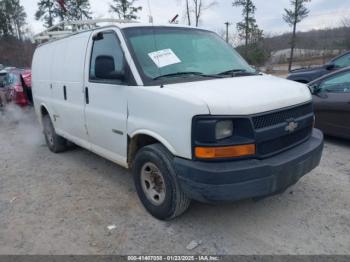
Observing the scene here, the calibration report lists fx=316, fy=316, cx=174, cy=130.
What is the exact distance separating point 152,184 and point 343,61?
7640 millimetres

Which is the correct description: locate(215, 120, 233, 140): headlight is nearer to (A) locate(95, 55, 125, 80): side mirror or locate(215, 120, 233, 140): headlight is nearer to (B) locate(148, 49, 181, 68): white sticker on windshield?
(B) locate(148, 49, 181, 68): white sticker on windshield

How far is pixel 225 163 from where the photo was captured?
2742 millimetres

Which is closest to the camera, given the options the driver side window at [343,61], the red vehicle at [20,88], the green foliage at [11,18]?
the driver side window at [343,61]

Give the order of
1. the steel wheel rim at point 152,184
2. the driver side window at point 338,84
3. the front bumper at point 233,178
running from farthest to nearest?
1. the driver side window at point 338,84
2. the steel wheel rim at point 152,184
3. the front bumper at point 233,178

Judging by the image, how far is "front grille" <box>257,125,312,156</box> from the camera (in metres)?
2.85

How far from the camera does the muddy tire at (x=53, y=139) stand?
585 cm

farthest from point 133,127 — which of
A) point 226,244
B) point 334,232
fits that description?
point 334,232

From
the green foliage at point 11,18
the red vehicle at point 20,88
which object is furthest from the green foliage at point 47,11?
the red vehicle at point 20,88

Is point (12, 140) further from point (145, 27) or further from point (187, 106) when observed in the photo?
point (187, 106)

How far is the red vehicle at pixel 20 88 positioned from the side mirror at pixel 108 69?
732 cm

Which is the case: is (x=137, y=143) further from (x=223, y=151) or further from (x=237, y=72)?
(x=237, y=72)

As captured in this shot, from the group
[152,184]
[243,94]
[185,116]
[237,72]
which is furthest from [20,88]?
[243,94]

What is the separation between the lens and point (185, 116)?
275 cm

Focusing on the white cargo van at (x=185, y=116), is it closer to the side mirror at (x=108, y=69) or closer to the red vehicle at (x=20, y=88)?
the side mirror at (x=108, y=69)
